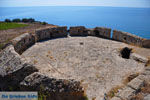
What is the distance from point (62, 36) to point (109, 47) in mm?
5541

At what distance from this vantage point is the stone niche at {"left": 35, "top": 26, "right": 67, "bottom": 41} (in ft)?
41.1

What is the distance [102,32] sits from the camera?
45.3 feet

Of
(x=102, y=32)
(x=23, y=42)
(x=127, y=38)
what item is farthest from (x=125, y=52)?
(x=23, y=42)

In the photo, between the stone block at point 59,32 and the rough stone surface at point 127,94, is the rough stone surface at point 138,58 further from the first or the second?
the stone block at point 59,32

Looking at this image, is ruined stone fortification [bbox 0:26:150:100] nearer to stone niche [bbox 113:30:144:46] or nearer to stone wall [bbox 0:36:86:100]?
stone wall [bbox 0:36:86:100]

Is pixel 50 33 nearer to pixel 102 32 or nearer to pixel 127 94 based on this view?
pixel 102 32

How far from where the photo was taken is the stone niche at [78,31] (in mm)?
14195

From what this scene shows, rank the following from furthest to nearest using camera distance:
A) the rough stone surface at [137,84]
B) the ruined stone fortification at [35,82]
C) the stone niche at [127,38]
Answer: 1. the stone niche at [127,38]
2. the ruined stone fortification at [35,82]
3. the rough stone surface at [137,84]

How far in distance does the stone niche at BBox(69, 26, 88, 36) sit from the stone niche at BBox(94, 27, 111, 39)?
49.4 inches

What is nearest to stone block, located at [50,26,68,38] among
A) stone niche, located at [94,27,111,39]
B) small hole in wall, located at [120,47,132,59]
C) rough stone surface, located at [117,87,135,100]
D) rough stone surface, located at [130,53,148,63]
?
stone niche, located at [94,27,111,39]

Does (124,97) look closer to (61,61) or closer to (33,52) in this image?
(61,61)

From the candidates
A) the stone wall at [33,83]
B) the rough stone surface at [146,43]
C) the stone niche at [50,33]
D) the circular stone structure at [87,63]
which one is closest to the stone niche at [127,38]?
the rough stone surface at [146,43]

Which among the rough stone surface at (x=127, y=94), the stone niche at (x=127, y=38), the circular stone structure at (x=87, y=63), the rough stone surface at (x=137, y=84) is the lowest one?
the circular stone structure at (x=87, y=63)

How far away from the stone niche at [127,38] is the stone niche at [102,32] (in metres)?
0.63
